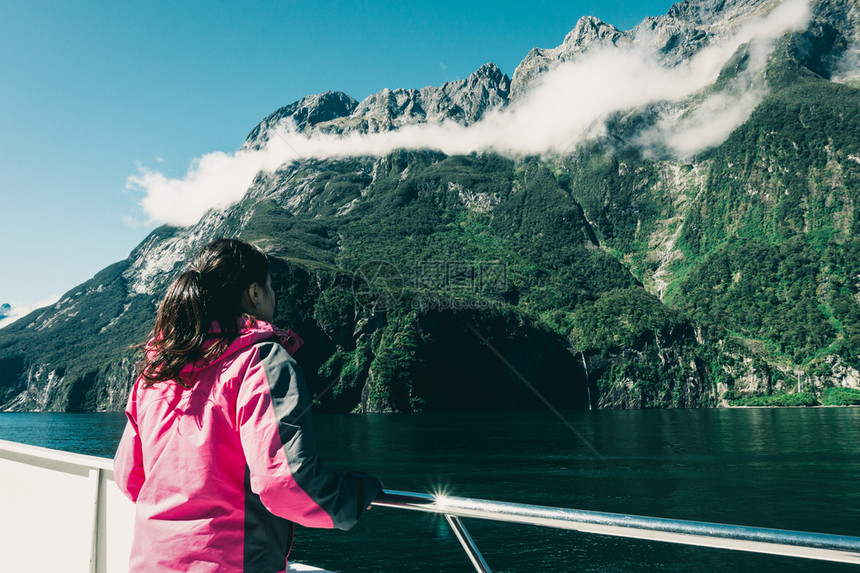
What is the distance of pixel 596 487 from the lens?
27156 millimetres

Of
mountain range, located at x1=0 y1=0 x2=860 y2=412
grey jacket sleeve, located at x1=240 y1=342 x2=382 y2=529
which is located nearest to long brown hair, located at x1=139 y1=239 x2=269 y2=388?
grey jacket sleeve, located at x1=240 y1=342 x2=382 y2=529

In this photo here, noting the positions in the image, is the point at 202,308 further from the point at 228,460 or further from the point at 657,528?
the point at 657,528

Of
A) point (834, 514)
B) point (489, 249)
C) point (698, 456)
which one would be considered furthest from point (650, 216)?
point (834, 514)

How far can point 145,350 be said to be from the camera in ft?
6.07

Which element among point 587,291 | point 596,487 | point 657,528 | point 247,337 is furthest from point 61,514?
point 587,291

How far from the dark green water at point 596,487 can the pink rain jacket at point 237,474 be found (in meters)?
15.8

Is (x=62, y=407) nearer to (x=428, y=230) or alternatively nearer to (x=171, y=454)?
(x=428, y=230)

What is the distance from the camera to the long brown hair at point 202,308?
1641 millimetres

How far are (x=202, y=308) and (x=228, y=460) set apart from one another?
50cm

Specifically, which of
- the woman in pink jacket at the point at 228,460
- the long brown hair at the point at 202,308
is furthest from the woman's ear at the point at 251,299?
the woman in pink jacket at the point at 228,460

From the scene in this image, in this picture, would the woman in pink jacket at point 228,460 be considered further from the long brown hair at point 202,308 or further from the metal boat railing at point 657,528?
the metal boat railing at point 657,528

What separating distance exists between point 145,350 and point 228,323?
36cm

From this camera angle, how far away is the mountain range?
105500 millimetres

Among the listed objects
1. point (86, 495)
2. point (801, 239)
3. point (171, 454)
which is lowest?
point (86, 495)
